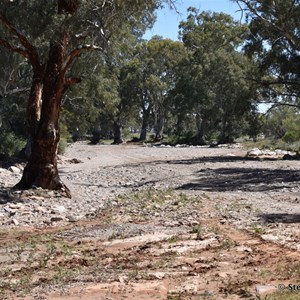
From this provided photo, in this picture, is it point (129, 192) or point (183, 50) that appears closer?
point (129, 192)

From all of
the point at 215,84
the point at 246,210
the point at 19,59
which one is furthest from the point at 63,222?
the point at 215,84

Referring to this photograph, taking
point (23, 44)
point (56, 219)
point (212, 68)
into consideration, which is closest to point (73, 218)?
point (56, 219)

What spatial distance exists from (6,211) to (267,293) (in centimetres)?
847

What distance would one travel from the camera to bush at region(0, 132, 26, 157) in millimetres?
28719

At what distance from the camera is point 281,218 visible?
11.6 m

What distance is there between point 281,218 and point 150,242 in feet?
12.2

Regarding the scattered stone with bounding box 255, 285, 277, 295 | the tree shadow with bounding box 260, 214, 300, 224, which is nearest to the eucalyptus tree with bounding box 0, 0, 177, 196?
the tree shadow with bounding box 260, 214, 300, 224

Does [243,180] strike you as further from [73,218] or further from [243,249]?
[243,249]

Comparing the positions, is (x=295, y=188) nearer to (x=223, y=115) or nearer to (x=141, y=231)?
(x=141, y=231)

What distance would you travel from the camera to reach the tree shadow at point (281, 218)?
11.1m

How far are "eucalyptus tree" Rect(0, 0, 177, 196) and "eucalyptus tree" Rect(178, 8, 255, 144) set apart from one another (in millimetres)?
36683

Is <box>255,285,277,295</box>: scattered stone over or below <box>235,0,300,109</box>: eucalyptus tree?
below

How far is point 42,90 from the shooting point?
15.8m

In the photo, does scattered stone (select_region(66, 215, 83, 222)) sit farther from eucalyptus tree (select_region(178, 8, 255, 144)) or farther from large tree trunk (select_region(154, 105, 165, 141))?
large tree trunk (select_region(154, 105, 165, 141))
